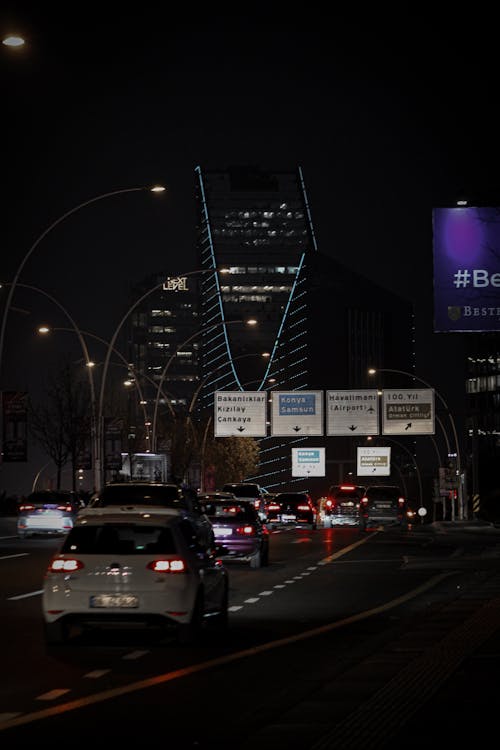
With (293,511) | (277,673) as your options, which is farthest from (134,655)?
(293,511)

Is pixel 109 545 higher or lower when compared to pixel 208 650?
higher

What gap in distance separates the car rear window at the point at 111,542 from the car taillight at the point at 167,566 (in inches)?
4.4

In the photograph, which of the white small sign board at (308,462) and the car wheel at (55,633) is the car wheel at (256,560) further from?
the white small sign board at (308,462)

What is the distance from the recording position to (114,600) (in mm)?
16016

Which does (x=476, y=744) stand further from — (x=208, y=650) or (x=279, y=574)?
(x=279, y=574)

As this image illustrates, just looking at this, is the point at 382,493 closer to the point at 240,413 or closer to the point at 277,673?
the point at 240,413

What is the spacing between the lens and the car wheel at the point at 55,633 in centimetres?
1606

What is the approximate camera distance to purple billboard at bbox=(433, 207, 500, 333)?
3862 cm

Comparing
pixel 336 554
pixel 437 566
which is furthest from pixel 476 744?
pixel 336 554

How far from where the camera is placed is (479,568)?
3262 cm

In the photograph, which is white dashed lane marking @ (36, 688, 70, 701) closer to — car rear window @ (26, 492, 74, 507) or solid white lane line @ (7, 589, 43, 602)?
solid white lane line @ (7, 589, 43, 602)

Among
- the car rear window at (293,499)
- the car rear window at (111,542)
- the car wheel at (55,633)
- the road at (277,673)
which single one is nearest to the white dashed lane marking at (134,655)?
the road at (277,673)

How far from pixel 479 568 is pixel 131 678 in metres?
20.0

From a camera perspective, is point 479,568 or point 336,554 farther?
point 336,554
